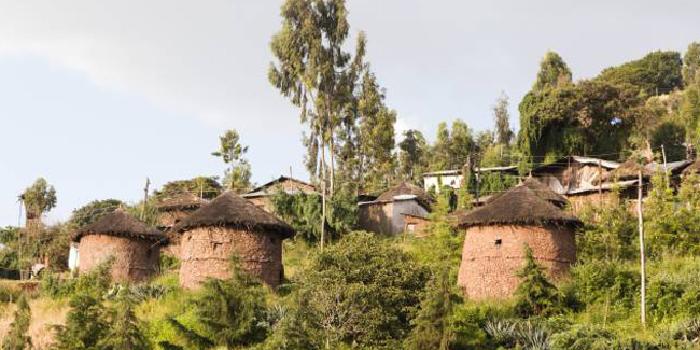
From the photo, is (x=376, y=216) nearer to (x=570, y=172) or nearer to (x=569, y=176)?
(x=569, y=176)

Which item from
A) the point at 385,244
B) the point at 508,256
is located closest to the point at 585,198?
the point at 508,256

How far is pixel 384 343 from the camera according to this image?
21.2m

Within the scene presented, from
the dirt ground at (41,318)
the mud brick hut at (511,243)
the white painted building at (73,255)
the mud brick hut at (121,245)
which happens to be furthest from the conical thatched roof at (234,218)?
the white painted building at (73,255)

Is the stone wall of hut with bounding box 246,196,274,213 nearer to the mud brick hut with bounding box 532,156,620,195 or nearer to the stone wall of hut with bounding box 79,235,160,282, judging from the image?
the stone wall of hut with bounding box 79,235,160,282

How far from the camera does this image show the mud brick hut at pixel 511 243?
27.2 metres

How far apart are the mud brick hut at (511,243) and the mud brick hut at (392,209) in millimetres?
15478

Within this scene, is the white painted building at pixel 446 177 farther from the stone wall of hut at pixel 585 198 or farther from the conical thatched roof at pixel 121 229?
the conical thatched roof at pixel 121 229

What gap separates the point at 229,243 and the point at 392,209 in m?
16.8

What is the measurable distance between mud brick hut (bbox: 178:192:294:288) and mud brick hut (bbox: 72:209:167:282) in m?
3.75

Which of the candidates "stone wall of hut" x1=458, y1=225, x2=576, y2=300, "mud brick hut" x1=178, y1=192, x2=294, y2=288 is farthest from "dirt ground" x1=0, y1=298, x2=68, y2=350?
"stone wall of hut" x1=458, y1=225, x2=576, y2=300

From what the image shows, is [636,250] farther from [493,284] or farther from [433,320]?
[433,320]

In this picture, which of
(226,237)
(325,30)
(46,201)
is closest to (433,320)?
(226,237)

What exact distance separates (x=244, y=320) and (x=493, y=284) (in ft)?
28.9

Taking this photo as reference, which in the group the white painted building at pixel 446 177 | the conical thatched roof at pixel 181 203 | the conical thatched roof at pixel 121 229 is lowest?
the conical thatched roof at pixel 121 229
